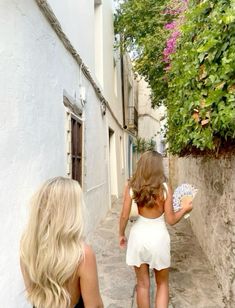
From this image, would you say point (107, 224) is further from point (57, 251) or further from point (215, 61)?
point (57, 251)

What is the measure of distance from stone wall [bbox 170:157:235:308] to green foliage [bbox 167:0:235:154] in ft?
1.43

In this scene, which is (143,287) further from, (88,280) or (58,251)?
(58,251)

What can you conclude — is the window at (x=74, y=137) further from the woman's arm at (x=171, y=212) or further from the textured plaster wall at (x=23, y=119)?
the woman's arm at (x=171, y=212)

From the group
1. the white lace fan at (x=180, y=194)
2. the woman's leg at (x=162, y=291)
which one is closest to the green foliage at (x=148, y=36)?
the white lace fan at (x=180, y=194)

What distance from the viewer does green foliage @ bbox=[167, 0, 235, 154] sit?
2.77 m

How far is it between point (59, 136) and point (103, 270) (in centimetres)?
202

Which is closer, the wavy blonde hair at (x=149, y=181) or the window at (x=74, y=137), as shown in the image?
the wavy blonde hair at (x=149, y=181)

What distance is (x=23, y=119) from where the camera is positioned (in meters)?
2.94

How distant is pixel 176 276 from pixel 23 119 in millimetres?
2852

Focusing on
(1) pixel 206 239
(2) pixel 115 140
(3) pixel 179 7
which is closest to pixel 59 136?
(1) pixel 206 239

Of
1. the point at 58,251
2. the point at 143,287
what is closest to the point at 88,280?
the point at 58,251

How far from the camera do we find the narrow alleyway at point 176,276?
3701 mm

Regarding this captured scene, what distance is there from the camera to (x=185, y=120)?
3.64 metres

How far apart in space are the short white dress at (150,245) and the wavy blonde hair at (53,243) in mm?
1471
